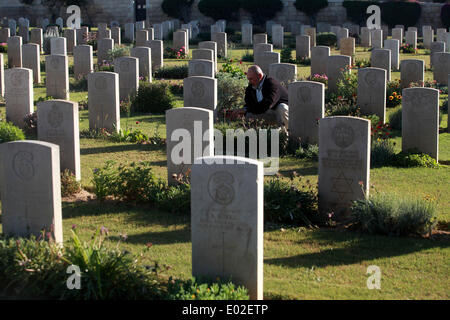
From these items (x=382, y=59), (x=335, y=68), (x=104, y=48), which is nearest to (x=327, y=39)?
(x=104, y=48)

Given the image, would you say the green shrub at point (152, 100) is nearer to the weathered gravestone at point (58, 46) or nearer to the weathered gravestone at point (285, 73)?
the weathered gravestone at point (285, 73)

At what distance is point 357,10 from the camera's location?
3812 cm

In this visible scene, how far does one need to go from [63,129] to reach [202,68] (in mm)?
6297

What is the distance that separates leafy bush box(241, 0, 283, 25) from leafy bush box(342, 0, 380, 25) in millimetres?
3748

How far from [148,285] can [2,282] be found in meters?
1.39

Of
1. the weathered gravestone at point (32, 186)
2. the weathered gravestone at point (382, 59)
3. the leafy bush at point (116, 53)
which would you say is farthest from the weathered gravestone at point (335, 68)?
the weathered gravestone at point (32, 186)

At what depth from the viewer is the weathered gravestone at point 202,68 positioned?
50.2 ft

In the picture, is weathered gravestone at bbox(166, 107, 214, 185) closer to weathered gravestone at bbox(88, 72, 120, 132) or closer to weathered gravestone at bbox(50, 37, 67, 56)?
weathered gravestone at bbox(88, 72, 120, 132)

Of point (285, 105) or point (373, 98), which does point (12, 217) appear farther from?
point (373, 98)

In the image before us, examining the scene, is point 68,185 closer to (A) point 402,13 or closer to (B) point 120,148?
(B) point 120,148

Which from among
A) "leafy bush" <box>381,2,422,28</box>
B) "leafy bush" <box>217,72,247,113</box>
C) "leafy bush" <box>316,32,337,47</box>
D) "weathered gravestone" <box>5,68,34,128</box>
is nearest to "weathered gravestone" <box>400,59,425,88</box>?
"leafy bush" <box>217,72,247,113</box>

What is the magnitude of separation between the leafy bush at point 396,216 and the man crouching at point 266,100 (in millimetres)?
4562

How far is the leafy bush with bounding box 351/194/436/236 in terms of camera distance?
25.0ft

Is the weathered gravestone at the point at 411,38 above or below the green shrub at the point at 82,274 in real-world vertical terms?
above
